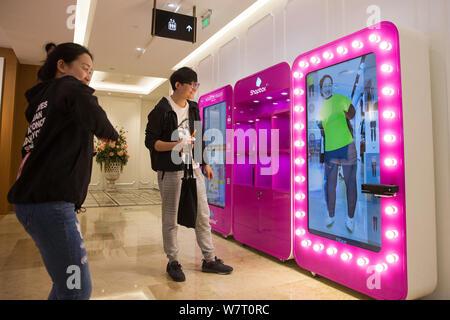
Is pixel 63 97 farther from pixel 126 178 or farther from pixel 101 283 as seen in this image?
pixel 126 178

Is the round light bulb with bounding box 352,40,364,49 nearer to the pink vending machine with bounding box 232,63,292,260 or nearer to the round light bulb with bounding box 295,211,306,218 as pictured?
the pink vending machine with bounding box 232,63,292,260

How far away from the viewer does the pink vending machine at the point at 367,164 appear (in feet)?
5.63

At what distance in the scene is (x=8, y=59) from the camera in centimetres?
534

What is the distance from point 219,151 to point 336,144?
5.99ft

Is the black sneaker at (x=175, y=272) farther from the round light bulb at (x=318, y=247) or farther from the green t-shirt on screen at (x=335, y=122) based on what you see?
the green t-shirt on screen at (x=335, y=122)

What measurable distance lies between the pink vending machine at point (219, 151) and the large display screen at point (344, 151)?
133 centimetres

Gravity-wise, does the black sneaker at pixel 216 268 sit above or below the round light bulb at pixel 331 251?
below

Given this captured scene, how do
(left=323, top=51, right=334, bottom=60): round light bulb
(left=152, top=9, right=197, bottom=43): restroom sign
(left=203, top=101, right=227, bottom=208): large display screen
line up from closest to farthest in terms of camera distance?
(left=323, top=51, right=334, bottom=60): round light bulb
(left=152, top=9, right=197, bottom=43): restroom sign
(left=203, top=101, right=227, bottom=208): large display screen

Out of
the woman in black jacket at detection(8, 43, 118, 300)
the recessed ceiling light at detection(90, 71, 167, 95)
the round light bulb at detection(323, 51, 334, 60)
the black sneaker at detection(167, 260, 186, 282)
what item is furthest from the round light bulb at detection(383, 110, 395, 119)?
the recessed ceiling light at detection(90, 71, 167, 95)

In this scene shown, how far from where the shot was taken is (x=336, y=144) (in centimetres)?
219

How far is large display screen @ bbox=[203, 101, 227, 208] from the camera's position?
12.2 feet

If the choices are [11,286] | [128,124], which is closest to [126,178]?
[128,124]

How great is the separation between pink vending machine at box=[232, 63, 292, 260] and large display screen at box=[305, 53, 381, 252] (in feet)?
1.16

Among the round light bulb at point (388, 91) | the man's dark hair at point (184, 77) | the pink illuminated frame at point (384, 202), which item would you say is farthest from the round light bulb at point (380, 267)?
the man's dark hair at point (184, 77)
